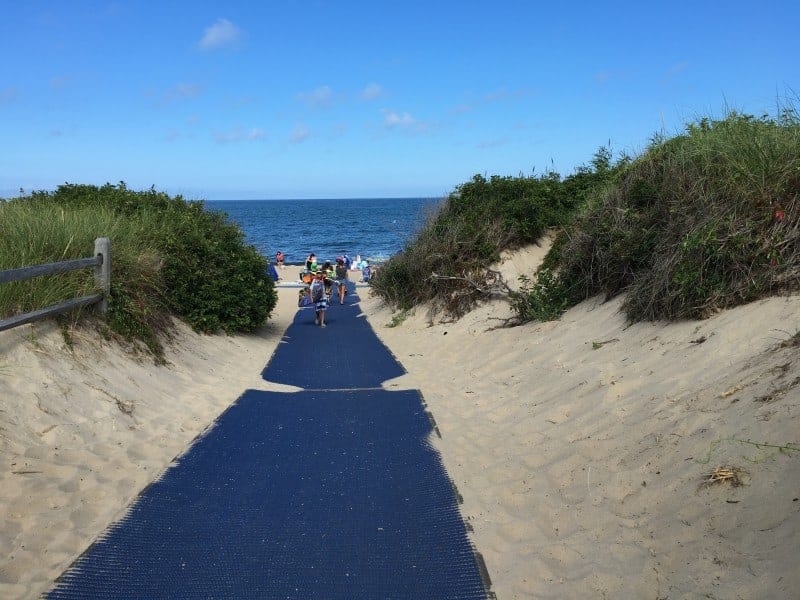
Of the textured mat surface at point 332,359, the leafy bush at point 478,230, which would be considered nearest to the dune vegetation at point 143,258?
the textured mat surface at point 332,359

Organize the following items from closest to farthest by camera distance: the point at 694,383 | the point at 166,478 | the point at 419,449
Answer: the point at 166,478, the point at 694,383, the point at 419,449

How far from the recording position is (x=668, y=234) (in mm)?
9570

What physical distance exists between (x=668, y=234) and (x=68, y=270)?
24.9ft

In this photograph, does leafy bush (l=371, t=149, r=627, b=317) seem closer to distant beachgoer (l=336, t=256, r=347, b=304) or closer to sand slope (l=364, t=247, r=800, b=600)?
distant beachgoer (l=336, t=256, r=347, b=304)

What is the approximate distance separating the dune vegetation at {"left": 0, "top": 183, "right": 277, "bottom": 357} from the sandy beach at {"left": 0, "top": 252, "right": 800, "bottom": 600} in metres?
0.68

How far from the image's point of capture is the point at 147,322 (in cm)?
1088

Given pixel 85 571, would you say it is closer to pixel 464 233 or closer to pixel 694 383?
pixel 694 383

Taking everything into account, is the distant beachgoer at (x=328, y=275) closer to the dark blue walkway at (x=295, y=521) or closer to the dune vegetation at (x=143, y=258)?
the dune vegetation at (x=143, y=258)

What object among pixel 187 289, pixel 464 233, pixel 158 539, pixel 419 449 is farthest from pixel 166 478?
pixel 464 233

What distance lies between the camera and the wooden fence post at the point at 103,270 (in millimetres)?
9703

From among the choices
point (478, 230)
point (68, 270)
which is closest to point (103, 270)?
point (68, 270)

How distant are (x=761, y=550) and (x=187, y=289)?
12.1m

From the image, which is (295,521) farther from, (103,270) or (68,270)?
(103,270)

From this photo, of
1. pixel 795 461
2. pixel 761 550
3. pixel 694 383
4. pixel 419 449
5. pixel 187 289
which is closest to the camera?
pixel 761 550
